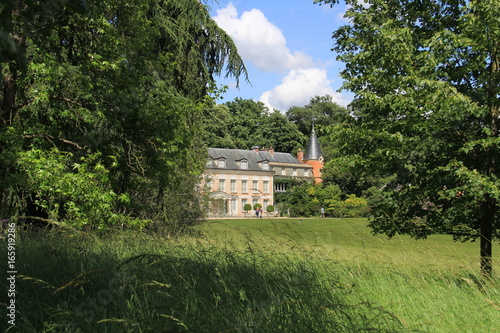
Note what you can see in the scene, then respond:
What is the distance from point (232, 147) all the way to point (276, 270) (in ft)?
184

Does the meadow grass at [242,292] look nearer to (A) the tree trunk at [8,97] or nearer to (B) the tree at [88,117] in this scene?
(B) the tree at [88,117]

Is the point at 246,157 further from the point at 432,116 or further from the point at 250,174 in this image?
the point at 432,116

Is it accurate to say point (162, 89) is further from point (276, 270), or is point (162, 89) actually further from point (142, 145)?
point (276, 270)

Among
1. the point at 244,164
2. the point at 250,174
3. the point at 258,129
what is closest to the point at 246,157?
the point at 244,164

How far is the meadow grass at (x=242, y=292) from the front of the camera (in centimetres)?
279

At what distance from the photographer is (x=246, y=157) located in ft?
191

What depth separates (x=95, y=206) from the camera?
24.0 ft

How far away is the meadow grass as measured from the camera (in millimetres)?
2795

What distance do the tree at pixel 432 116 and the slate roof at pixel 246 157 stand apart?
46677mm

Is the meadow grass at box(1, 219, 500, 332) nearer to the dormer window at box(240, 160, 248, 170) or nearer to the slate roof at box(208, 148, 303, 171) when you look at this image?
the slate roof at box(208, 148, 303, 171)

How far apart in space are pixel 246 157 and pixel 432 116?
51619 mm

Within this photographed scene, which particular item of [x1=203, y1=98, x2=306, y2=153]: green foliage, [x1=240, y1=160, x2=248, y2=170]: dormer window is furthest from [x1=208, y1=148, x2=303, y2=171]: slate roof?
[x1=203, y1=98, x2=306, y2=153]: green foliage

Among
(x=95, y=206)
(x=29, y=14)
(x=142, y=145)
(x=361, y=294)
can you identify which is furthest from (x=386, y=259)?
(x=142, y=145)

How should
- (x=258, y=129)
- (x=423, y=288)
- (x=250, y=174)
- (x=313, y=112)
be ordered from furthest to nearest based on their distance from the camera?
(x=313, y=112) → (x=258, y=129) → (x=250, y=174) → (x=423, y=288)
